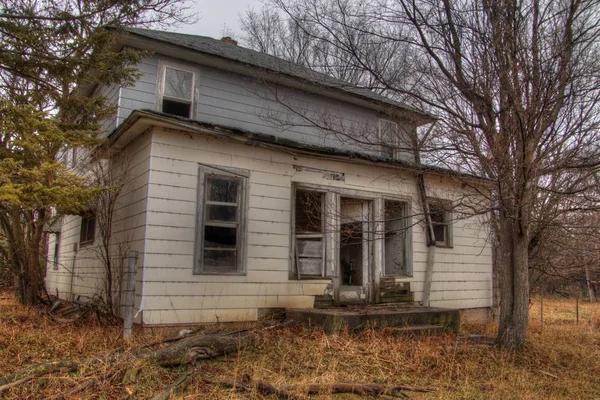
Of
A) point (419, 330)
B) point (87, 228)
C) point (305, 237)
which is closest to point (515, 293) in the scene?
point (419, 330)

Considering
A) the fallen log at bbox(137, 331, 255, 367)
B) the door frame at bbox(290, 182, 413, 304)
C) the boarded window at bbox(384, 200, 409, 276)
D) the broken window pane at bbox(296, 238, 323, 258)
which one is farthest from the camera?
the boarded window at bbox(384, 200, 409, 276)

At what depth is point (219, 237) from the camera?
8.16m

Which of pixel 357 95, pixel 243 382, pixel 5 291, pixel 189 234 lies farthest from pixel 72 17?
pixel 5 291

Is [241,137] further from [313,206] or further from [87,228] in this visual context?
[87,228]

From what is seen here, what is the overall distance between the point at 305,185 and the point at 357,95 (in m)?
3.33

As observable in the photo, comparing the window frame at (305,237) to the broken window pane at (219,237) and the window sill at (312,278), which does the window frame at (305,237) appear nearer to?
the window sill at (312,278)

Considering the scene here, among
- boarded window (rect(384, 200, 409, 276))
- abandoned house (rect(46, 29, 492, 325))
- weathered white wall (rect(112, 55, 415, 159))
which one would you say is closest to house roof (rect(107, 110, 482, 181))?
abandoned house (rect(46, 29, 492, 325))

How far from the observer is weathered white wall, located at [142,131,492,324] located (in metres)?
7.48

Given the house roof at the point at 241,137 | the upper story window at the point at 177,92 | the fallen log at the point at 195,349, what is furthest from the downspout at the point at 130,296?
the upper story window at the point at 177,92

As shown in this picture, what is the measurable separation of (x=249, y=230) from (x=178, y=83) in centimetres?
362

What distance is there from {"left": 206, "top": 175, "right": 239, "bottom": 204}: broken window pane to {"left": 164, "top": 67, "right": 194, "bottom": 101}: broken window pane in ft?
8.16

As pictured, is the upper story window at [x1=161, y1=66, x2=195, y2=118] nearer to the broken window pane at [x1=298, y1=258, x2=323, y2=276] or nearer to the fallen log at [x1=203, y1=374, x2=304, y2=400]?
the broken window pane at [x1=298, y1=258, x2=323, y2=276]

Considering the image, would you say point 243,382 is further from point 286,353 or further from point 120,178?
point 120,178

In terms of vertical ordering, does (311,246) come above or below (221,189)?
below
